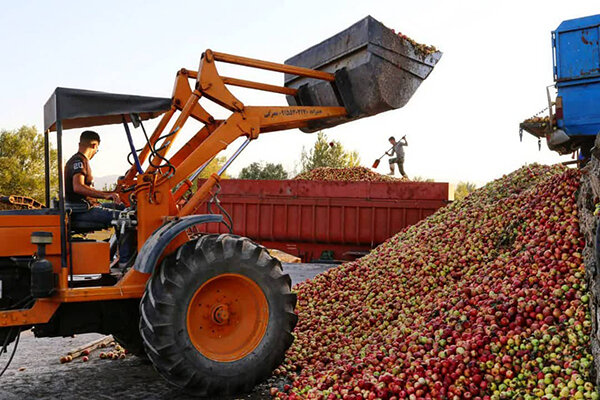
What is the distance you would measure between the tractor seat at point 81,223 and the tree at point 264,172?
27.2 meters

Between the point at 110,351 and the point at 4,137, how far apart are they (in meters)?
38.1

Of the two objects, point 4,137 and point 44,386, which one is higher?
point 4,137

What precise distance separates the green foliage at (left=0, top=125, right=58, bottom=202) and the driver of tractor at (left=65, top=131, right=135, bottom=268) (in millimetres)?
31231

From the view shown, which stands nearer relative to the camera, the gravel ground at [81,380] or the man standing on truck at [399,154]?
the gravel ground at [81,380]

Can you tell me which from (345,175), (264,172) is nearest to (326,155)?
(264,172)

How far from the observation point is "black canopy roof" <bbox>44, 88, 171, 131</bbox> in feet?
16.3

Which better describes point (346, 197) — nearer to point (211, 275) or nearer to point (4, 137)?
point (211, 275)

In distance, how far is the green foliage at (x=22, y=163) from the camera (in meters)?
35.8

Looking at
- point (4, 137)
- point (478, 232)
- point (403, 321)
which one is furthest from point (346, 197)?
point (4, 137)

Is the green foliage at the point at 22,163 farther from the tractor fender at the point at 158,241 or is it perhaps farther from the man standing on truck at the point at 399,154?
the tractor fender at the point at 158,241

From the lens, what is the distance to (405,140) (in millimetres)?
19531

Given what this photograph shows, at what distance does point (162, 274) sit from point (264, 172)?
28.4 meters

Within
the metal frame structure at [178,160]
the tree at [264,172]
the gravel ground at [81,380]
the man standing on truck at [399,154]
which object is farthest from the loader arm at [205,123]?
the tree at [264,172]

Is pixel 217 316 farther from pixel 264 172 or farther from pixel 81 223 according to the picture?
pixel 264 172
